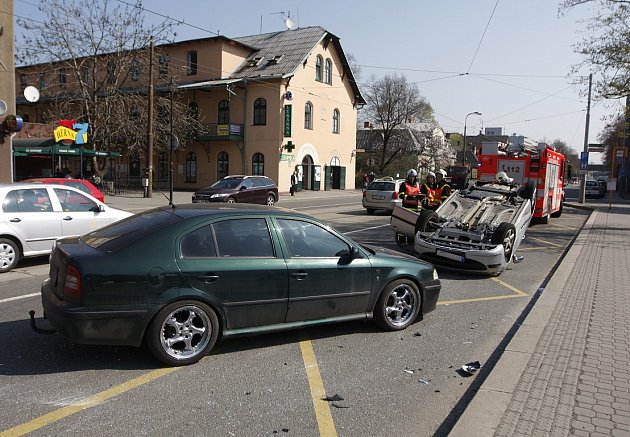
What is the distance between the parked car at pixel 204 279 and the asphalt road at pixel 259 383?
309 millimetres

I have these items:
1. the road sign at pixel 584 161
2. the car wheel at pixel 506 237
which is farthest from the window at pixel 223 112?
the car wheel at pixel 506 237

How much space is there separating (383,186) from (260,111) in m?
18.6

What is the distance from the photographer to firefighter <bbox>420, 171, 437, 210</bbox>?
11.7 meters

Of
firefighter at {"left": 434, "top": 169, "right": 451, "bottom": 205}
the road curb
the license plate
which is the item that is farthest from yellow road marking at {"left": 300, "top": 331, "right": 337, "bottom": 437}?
firefighter at {"left": 434, "top": 169, "right": 451, "bottom": 205}

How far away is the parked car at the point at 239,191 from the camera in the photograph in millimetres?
20703

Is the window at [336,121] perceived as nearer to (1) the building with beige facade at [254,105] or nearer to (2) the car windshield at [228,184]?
(1) the building with beige facade at [254,105]

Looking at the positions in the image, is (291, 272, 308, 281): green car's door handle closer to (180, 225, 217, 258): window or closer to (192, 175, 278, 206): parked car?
(180, 225, 217, 258): window

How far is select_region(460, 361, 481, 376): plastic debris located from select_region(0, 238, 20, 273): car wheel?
7.46 meters

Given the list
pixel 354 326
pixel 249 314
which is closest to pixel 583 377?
pixel 354 326

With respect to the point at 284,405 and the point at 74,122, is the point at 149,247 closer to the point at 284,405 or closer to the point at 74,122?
the point at 284,405

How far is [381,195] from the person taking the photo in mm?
20625

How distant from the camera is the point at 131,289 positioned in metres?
4.21

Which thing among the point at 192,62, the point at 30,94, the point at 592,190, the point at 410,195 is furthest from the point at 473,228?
the point at 592,190

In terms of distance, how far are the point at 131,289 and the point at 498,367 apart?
331 cm
